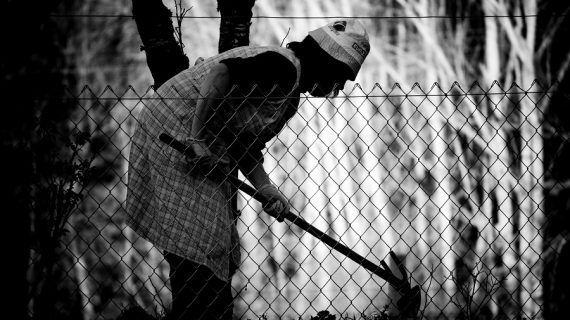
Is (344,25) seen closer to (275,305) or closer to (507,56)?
(507,56)

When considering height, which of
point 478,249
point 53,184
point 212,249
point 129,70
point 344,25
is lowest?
point 478,249

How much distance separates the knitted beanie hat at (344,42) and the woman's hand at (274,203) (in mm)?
556

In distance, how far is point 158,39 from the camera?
11.4ft

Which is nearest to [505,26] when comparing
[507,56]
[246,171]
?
[507,56]

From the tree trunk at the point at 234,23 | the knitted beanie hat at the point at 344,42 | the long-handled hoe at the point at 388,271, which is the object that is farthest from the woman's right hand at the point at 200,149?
the tree trunk at the point at 234,23

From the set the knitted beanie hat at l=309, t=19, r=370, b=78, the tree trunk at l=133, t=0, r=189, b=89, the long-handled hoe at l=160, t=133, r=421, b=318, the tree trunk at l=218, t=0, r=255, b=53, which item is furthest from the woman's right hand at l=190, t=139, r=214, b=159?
the tree trunk at l=218, t=0, r=255, b=53

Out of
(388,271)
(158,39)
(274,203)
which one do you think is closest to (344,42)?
(274,203)

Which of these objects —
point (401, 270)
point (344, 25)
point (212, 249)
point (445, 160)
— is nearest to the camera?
point (212, 249)

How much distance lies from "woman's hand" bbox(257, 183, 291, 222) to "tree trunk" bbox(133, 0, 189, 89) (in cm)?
A: 100

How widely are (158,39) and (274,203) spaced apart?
3.93 ft

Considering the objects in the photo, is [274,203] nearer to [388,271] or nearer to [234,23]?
[388,271]

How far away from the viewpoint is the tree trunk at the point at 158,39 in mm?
3480

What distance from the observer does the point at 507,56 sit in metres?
8.58

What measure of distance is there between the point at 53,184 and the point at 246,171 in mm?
752
